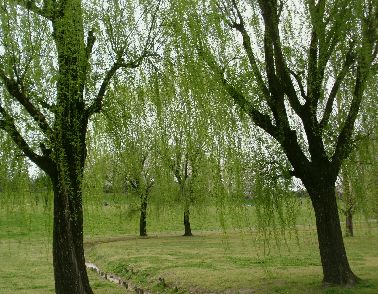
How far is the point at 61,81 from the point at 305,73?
5.09m

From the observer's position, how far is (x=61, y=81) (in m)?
8.70

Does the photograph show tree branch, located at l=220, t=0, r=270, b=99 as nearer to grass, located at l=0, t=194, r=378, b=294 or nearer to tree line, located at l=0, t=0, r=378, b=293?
tree line, located at l=0, t=0, r=378, b=293

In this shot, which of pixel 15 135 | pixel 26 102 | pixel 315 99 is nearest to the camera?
pixel 15 135

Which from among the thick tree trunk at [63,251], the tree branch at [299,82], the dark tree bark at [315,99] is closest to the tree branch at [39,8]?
the dark tree bark at [315,99]

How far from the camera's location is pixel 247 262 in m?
17.0

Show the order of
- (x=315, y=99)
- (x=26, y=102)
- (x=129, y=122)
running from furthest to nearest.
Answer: (x=315, y=99)
(x=129, y=122)
(x=26, y=102)

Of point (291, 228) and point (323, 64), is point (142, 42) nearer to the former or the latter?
point (323, 64)

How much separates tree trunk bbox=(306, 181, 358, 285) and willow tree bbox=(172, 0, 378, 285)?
21 millimetres

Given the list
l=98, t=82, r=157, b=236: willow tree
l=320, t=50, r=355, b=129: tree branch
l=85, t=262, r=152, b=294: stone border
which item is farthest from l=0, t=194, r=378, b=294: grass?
l=320, t=50, r=355, b=129: tree branch

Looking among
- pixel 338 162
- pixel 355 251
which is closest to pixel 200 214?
pixel 355 251

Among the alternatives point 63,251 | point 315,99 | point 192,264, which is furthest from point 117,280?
point 315,99

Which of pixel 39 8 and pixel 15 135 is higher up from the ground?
pixel 39 8

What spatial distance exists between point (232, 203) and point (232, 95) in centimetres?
216

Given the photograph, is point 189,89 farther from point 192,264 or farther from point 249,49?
point 192,264
